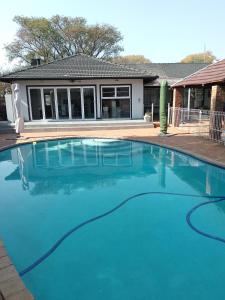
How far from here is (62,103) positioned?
17328 millimetres

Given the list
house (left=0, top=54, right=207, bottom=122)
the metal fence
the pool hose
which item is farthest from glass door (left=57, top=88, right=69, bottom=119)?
the pool hose

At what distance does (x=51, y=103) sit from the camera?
680 inches

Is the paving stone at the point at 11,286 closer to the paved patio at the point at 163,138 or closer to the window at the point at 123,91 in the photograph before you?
the paved patio at the point at 163,138

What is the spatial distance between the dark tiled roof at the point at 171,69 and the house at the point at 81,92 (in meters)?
4.99

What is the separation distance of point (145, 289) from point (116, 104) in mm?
14917

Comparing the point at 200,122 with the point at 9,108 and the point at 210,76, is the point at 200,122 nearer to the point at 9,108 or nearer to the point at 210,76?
the point at 210,76

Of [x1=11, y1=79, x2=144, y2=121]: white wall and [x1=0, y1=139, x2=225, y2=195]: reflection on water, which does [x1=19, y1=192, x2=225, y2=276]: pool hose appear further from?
[x1=11, y1=79, x2=144, y2=121]: white wall

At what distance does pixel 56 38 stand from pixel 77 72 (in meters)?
16.7

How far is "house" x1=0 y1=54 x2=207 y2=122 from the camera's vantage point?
53.9 ft

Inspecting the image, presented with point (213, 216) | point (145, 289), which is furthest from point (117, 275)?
point (213, 216)

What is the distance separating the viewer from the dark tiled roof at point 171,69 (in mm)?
21448

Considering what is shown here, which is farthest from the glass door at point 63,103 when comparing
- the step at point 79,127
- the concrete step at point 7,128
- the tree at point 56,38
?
the tree at point 56,38

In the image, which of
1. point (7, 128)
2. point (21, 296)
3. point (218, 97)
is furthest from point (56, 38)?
point (21, 296)

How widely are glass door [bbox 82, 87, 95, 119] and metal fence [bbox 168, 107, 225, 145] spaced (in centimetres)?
520
